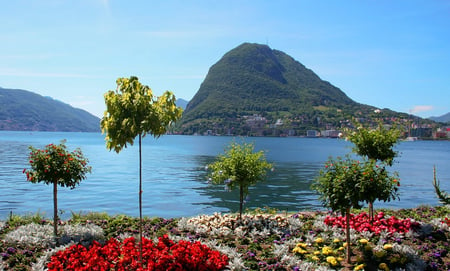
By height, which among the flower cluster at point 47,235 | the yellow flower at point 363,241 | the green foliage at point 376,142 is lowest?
the yellow flower at point 363,241

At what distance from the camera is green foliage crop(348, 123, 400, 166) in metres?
14.6

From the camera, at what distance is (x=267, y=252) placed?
1084cm

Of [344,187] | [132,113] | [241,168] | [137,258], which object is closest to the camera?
[132,113]

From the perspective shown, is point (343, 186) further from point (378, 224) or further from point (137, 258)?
point (137, 258)

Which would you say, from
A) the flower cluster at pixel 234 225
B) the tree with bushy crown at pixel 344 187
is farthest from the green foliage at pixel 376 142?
the tree with bushy crown at pixel 344 187

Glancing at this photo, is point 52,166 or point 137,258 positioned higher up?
point 52,166

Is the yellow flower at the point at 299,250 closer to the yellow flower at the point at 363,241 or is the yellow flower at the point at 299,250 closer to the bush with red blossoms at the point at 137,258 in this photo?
the yellow flower at the point at 363,241

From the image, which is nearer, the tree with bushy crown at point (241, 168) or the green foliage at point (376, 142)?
the tree with bushy crown at point (241, 168)

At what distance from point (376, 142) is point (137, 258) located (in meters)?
10.2

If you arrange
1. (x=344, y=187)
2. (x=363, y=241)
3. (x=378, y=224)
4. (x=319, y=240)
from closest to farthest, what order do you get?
(x=344, y=187) < (x=363, y=241) < (x=319, y=240) < (x=378, y=224)

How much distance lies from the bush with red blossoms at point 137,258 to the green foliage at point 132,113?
312 centimetres

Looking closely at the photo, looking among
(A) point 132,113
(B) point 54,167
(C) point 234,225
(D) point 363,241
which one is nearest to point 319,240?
(D) point 363,241

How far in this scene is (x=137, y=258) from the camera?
978 cm

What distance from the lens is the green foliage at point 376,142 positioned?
48.1ft
